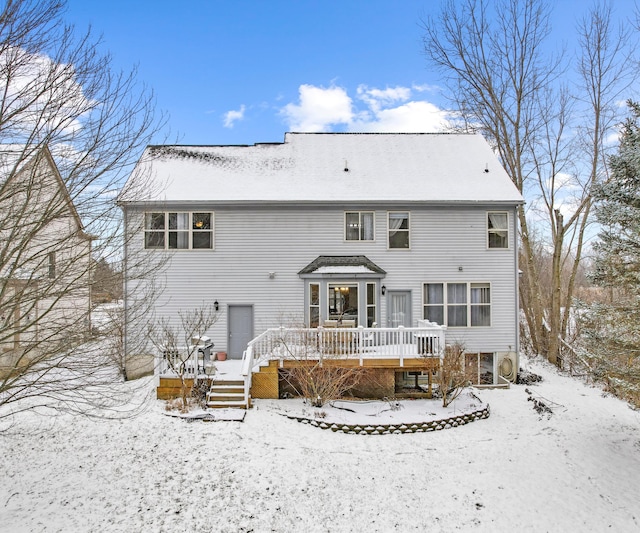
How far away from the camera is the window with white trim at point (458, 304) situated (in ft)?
46.2

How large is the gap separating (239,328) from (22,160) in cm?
928

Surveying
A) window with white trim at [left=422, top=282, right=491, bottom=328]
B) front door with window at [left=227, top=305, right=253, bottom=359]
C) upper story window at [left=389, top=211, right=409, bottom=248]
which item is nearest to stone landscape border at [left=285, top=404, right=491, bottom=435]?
front door with window at [left=227, top=305, right=253, bottom=359]

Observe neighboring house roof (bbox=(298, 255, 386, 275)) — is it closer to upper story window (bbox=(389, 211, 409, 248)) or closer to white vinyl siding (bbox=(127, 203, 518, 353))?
white vinyl siding (bbox=(127, 203, 518, 353))

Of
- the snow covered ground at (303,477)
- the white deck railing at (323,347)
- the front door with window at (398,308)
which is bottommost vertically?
the snow covered ground at (303,477)

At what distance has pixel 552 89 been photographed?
19.0 meters

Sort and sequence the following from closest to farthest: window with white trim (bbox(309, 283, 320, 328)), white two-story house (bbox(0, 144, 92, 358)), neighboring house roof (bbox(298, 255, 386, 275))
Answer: white two-story house (bbox(0, 144, 92, 358)) < neighboring house roof (bbox(298, 255, 386, 275)) < window with white trim (bbox(309, 283, 320, 328))

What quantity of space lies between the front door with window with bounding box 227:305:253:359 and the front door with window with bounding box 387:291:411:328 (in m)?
4.85

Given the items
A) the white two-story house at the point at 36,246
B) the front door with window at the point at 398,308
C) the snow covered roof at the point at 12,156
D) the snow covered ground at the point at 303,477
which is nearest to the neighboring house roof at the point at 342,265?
the front door with window at the point at 398,308

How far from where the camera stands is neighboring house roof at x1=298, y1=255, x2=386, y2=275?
13.2 metres

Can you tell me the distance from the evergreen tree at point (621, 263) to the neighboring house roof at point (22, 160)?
1023cm

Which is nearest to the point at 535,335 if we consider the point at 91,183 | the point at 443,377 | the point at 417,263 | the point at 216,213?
the point at 417,263

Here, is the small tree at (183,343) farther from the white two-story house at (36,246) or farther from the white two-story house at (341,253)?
the white two-story house at (36,246)

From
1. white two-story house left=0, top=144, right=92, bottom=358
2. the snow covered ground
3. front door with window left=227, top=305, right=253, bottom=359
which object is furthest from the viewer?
front door with window left=227, top=305, right=253, bottom=359

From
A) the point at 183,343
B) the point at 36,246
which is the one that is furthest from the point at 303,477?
the point at 183,343
